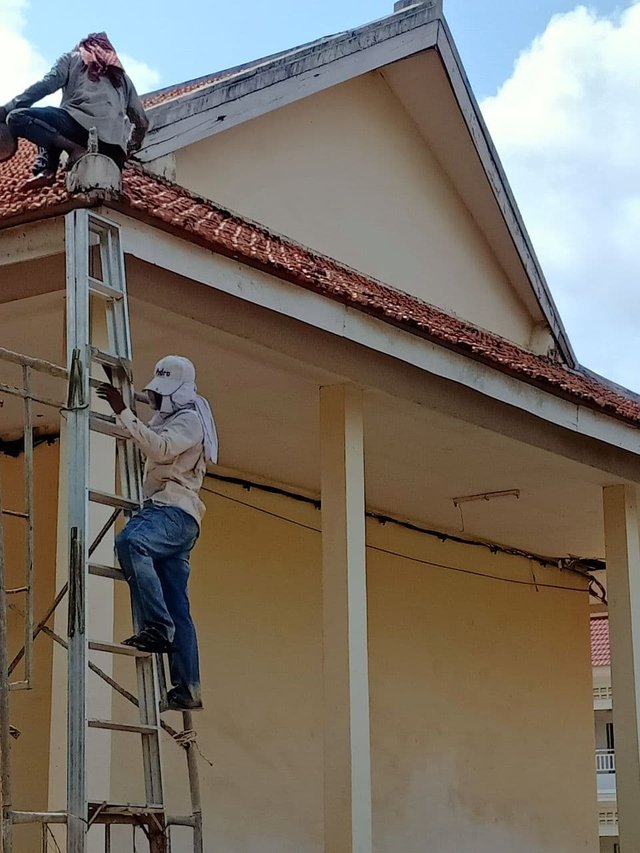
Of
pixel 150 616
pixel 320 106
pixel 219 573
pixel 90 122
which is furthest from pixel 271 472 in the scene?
pixel 150 616

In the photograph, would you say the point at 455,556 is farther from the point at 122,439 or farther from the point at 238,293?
the point at 122,439

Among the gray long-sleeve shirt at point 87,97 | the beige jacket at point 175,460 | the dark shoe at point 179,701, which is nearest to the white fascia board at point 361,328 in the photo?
the gray long-sleeve shirt at point 87,97

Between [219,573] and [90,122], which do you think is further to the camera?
[219,573]

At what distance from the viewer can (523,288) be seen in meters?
12.9

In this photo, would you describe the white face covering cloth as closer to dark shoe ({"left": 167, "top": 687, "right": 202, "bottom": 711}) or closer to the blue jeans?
the blue jeans

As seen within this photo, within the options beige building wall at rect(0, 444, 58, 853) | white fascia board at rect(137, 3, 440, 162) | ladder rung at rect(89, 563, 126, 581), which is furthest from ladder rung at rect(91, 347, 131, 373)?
beige building wall at rect(0, 444, 58, 853)

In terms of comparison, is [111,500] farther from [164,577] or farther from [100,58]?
[100,58]

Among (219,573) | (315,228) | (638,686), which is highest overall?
(315,228)

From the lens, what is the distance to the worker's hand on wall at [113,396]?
619cm

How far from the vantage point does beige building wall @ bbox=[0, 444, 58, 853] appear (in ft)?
32.1

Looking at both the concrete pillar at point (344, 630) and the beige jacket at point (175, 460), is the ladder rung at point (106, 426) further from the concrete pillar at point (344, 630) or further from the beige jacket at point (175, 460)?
the concrete pillar at point (344, 630)

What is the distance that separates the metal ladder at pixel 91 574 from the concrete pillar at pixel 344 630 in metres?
2.22

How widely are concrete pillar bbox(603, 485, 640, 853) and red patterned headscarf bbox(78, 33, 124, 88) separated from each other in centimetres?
567

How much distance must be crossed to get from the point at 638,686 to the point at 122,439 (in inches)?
239
